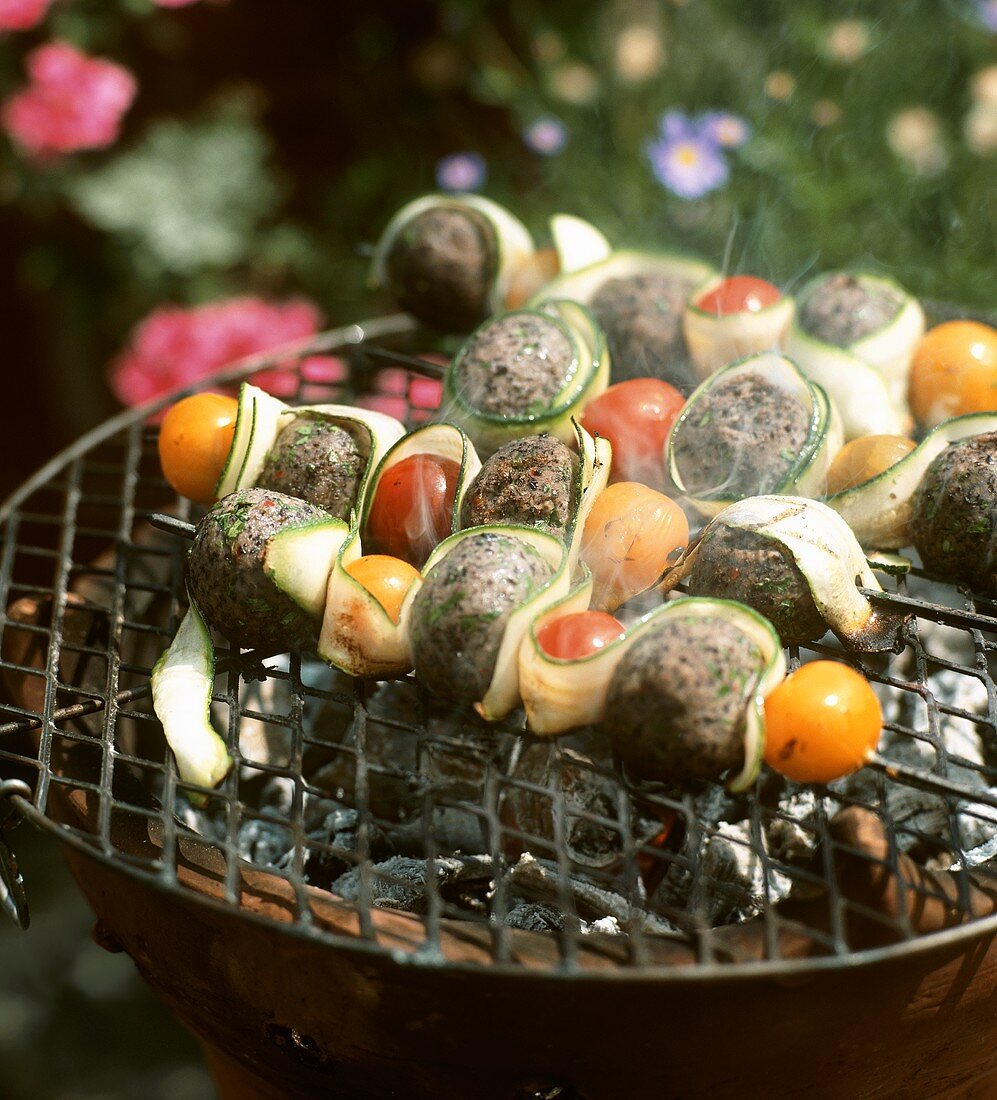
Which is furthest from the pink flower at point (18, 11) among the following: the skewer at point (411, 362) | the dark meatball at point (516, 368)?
the dark meatball at point (516, 368)

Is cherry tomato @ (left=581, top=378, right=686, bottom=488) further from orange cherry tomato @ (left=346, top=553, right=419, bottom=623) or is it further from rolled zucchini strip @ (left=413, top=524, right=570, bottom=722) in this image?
orange cherry tomato @ (left=346, top=553, right=419, bottom=623)

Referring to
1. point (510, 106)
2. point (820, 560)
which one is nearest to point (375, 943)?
point (820, 560)

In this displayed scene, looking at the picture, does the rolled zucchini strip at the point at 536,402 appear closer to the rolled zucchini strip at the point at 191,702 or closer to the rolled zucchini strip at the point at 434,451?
the rolled zucchini strip at the point at 434,451

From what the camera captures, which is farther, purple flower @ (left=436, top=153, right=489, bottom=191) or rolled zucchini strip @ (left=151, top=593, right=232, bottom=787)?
purple flower @ (left=436, top=153, right=489, bottom=191)

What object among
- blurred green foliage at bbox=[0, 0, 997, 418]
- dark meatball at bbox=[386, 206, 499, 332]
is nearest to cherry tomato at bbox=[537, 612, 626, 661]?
dark meatball at bbox=[386, 206, 499, 332]

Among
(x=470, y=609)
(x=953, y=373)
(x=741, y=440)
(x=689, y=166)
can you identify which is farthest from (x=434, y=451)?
(x=689, y=166)

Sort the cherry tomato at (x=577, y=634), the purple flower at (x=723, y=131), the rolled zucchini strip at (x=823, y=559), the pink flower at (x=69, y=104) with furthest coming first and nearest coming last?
the purple flower at (x=723, y=131), the pink flower at (x=69, y=104), the rolled zucchini strip at (x=823, y=559), the cherry tomato at (x=577, y=634)
